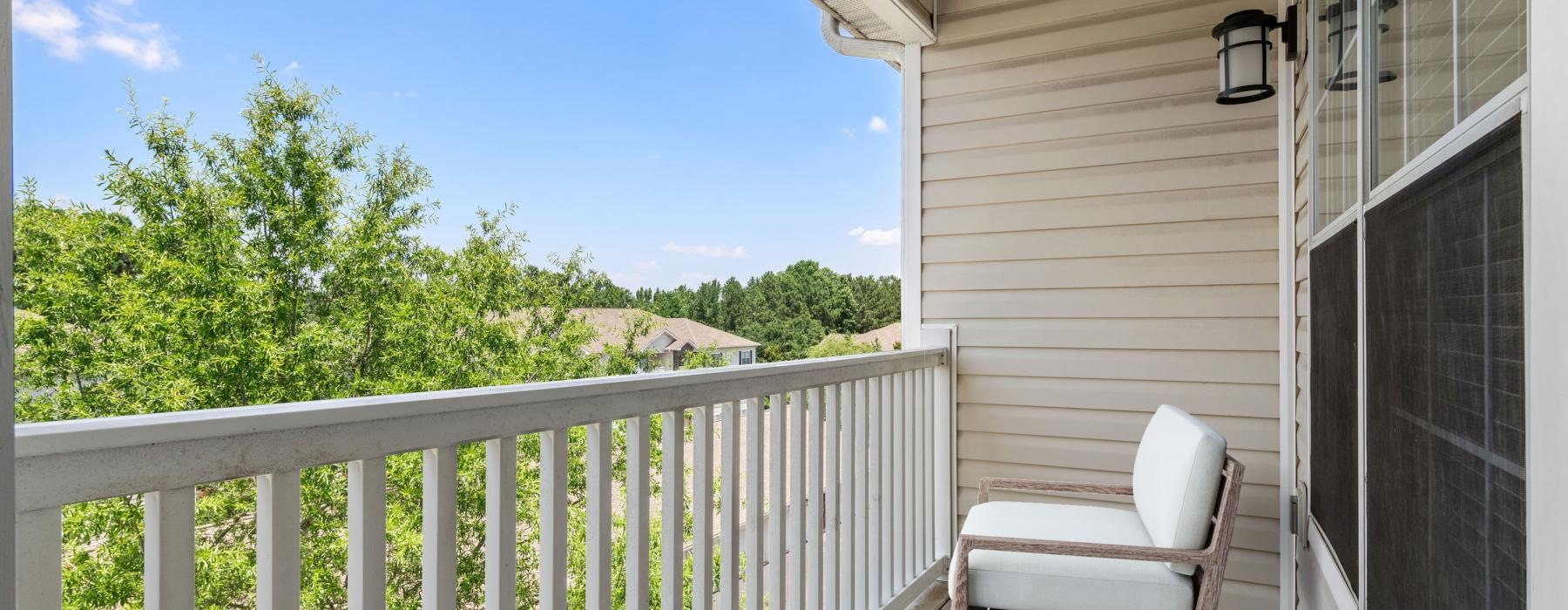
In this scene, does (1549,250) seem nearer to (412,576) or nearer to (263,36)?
(412,576)

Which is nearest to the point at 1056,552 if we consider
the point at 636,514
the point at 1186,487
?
the point at 1186,487

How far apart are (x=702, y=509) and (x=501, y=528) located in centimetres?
68

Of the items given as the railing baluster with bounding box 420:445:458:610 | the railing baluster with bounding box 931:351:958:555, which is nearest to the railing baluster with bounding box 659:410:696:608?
the railing baluster with bounding box 420:445:458:610

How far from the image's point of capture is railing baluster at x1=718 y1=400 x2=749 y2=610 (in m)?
1.95

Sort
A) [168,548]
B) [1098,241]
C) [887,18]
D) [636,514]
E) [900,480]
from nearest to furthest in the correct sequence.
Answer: [168,548], [636,514], [900,480], [1098,241], [887,18]

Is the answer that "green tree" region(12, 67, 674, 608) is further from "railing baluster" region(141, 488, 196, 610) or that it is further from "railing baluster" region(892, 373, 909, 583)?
"railing baluster" region(141, 488, 196, 610)

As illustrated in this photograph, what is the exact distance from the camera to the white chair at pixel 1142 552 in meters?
2.10

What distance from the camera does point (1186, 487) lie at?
2.12m

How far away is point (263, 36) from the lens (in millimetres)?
18078

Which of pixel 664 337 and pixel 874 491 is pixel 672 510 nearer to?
pixel 874 491

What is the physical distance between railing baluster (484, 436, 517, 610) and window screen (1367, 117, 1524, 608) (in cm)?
124

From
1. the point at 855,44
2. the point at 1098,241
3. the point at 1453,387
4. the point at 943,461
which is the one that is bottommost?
the point at 943,461

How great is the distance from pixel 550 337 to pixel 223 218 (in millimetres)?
5100

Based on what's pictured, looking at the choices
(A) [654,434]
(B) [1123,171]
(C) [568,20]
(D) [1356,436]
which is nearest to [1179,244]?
(B) [1123,171]
